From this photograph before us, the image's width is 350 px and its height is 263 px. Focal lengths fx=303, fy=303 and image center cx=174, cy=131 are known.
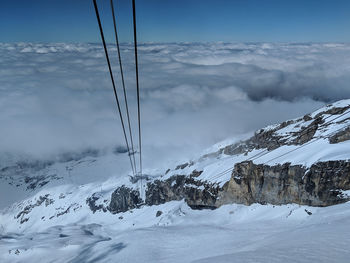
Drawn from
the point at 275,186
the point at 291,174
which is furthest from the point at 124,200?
the point at 291,174

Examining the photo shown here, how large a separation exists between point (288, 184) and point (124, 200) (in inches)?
4542

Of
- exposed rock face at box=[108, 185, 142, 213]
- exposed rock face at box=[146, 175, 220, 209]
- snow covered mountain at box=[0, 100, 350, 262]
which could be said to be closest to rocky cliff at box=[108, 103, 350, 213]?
snow covered mountain at box=[0, 100, 350, 262]

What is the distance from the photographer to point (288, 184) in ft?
229

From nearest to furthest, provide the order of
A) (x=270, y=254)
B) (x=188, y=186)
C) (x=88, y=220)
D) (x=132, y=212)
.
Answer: (x=270, y=254)
(x=188, y=186)
(x=132, y=212)
(x=88, y=220)

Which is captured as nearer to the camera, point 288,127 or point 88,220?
point 288,127

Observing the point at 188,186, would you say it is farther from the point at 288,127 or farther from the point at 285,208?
the point at 285,208

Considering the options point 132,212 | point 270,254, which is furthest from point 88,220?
point 270,254

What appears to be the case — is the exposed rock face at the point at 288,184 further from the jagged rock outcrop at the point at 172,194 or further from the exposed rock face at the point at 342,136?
the jagged rock outcrop at the point at 172,194

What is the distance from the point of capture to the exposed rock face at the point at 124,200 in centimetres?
16025

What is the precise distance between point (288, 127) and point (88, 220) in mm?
139880

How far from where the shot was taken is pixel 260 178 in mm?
78000

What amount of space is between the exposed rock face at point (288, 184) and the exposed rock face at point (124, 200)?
263 ft

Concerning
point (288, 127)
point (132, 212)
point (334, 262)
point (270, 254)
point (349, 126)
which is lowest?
point (132, 212)

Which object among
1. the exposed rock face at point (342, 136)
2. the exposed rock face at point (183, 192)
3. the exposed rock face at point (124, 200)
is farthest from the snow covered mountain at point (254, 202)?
the exposed rock face at point (124, 200)
